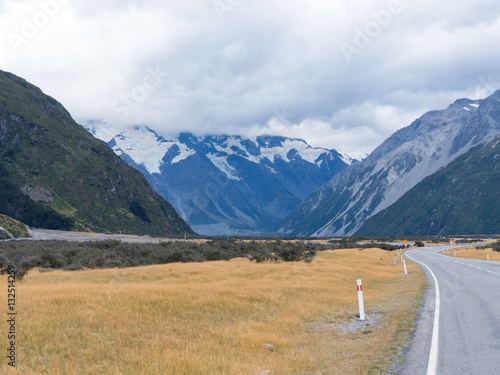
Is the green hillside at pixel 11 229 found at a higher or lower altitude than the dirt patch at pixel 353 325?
higher

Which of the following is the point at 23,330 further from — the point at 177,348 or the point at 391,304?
the point at 391,304

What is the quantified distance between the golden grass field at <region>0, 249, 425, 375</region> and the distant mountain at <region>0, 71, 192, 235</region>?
120m

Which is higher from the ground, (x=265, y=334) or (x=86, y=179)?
(x=86, y=179)

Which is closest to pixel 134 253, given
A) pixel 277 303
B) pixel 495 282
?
pixel 277 303

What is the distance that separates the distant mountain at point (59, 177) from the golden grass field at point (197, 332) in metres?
120

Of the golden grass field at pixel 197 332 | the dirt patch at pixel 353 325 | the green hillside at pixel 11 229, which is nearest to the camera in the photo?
the golden grass field at pixel 197 332

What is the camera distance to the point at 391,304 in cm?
1730

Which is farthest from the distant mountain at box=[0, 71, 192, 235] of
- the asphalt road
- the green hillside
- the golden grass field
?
the asphalt road

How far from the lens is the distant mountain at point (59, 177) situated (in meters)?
124

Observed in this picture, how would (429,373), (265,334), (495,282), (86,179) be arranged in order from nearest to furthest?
1. (429,373)
2. (265,334)
3. (495,282)
4. (86,179)

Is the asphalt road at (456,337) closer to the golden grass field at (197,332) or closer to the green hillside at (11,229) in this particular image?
the golden grass field at (197,332)

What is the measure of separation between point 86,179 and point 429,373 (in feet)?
493

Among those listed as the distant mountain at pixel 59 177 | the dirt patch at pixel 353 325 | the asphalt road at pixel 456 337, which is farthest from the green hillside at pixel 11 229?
A: the asphalt road at pixel 456 337

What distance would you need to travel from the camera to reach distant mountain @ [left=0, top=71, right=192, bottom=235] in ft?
408
